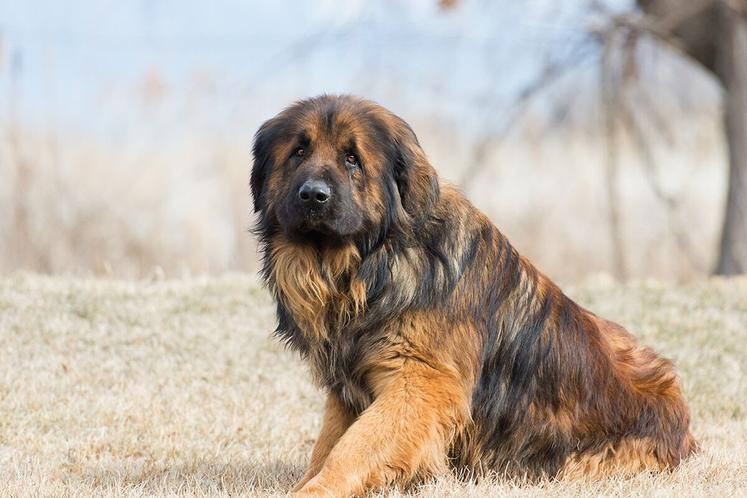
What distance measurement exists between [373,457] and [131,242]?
386 inches

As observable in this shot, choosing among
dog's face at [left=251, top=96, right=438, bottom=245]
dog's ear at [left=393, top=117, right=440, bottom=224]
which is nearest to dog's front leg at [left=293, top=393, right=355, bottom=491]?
dog's face at [left=251, top=96, right=438, bottom=245]

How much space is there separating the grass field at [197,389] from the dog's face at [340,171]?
1397mm

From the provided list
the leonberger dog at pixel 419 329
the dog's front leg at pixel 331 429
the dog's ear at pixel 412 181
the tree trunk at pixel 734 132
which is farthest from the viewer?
the tree trunk at pixel 734 132

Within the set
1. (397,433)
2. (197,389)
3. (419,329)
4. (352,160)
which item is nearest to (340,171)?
(352,160)

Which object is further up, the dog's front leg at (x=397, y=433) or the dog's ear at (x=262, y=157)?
the dog's ear at (x=262, y=157)

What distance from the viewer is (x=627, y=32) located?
13.6 meters

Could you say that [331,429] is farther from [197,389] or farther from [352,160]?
[197,389]

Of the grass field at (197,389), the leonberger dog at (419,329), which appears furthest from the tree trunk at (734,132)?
the leonberger dog at (419,329)

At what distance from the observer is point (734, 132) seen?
46.0ft

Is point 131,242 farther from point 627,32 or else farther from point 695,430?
point 695,430

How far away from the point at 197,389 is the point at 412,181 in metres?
3.21

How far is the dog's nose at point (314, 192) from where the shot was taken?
479cm

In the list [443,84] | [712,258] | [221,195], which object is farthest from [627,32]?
[221,195]

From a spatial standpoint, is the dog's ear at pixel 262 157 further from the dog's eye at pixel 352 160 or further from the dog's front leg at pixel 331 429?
the dog's front leg at pixel 331 429
